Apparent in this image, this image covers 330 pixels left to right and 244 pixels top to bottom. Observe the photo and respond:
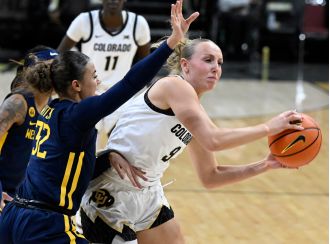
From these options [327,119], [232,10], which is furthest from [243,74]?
[327,119]

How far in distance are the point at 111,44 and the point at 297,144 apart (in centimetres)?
353

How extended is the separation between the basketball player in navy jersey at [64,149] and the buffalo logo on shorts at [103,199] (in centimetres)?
44

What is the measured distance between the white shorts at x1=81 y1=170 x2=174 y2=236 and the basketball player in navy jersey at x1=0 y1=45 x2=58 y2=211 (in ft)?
1.43

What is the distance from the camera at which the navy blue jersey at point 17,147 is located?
161 inches

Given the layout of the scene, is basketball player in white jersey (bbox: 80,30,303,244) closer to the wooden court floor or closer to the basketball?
the basketball

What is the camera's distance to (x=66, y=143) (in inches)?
136

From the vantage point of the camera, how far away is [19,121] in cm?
406

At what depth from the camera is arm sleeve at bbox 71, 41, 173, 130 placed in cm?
333

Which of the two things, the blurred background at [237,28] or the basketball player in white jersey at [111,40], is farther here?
the blurred background at [237,28]

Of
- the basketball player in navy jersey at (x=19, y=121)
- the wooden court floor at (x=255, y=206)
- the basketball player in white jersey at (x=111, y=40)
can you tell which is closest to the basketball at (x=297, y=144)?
the basketball player in navy jersey at (x=19, y=121)

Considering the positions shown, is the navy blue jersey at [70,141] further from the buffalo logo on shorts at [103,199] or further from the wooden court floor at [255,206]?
the wooden court floor at [255,206]

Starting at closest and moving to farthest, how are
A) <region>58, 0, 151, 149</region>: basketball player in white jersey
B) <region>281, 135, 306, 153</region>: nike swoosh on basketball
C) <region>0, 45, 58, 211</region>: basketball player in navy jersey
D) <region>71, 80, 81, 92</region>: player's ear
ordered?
<region>71, 80, 81, 92</region>: player's ear → <region>281, 135, 306, 153</region>: nike swoosh on basketball → <region>0, 45, 58, 211</region>: basketball player in navy jersey → <region>58, 0, 151, 149</region>: basketball player in white jersey

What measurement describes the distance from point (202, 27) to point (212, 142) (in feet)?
44.1

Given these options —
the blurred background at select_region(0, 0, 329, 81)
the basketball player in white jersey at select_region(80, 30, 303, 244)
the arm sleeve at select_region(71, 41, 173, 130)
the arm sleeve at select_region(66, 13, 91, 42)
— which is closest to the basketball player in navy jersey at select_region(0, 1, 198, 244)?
the arm sleeve at select_region(71, 41, 173, 130)
